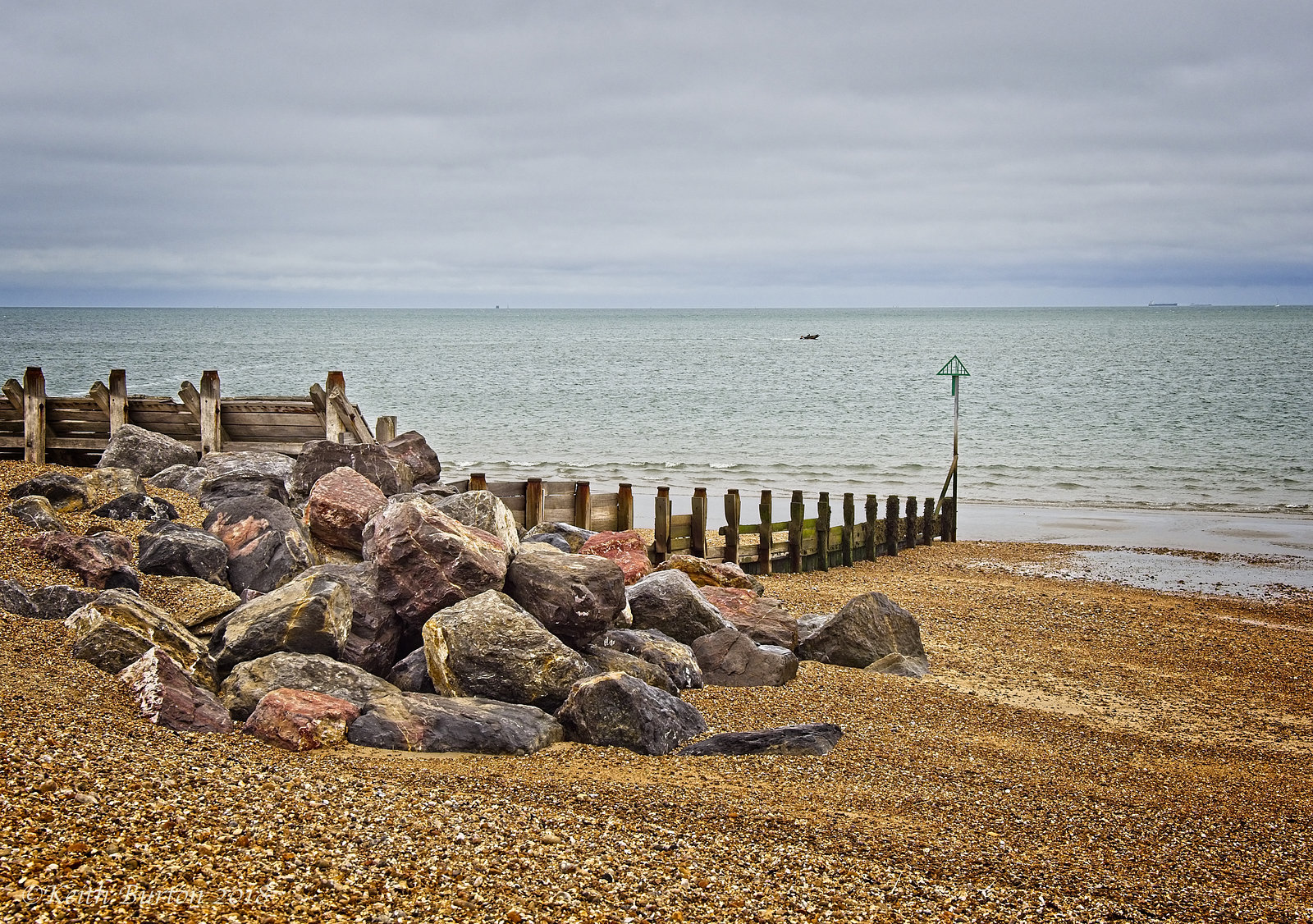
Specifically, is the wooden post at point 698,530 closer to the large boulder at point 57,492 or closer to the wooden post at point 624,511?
the wooden post at point 624,511

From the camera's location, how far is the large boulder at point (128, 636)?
27.3 feet

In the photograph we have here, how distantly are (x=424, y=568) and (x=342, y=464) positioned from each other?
4622 mm

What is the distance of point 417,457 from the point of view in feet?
50.9

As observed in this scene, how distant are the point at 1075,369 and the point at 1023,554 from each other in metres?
76.6

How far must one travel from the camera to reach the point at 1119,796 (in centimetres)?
852

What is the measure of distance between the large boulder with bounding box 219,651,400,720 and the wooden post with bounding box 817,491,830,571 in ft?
38.8

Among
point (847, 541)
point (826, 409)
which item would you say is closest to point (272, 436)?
point (847, 541)

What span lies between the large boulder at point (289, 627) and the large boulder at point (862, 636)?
535 cm

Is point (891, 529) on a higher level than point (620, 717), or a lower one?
lower

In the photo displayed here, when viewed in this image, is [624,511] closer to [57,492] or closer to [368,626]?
[57,492]

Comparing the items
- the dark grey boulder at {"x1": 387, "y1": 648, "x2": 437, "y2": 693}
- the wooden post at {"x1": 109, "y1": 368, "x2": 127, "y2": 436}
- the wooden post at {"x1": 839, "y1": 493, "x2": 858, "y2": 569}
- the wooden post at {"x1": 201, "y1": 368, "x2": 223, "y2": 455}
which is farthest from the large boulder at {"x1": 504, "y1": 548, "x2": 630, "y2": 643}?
the wooden post at {"x1": 839, "y1": 493, "x2": 858, "y2": 569}

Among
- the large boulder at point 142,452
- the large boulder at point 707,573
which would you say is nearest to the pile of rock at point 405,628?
the large boulder at point 707,573

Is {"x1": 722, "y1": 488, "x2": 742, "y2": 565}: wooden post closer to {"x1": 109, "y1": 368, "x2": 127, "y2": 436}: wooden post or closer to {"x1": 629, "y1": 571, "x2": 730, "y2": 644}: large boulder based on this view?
→ {"x1": 629, "y1": 571, "x2": 730, "y2": 644}: large boulder

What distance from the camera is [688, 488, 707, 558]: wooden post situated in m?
17.4
